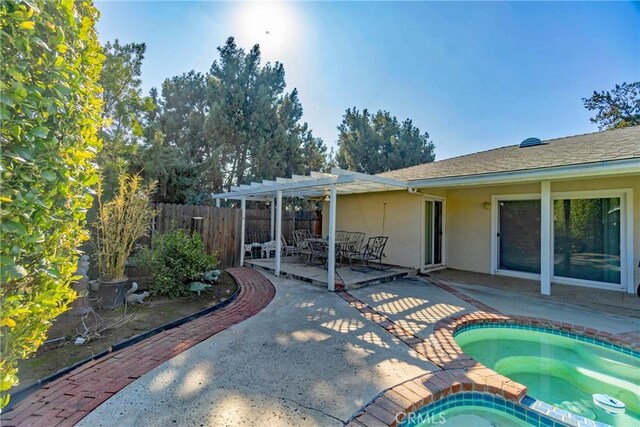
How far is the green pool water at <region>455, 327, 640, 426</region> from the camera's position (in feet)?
11.5

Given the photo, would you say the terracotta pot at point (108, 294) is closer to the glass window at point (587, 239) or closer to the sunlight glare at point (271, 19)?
the sunlight glare at point (271, 19)

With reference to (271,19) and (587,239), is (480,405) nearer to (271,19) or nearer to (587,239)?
(587,239)

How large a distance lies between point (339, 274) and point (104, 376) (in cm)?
595

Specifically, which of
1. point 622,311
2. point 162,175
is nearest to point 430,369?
point 622,311

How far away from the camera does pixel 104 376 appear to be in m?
3.22

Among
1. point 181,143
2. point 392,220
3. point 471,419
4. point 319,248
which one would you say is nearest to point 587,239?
point 392,220

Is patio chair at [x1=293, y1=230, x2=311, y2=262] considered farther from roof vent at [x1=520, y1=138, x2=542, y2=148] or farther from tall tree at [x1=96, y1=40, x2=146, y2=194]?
roof vent at [x1=520, y1=138, x2=542, y2=148]

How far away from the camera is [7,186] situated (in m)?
1.48

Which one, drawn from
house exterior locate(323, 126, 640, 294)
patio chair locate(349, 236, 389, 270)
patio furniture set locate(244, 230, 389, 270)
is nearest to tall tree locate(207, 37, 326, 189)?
patio furniture set locate(244, 230, 389, 270)

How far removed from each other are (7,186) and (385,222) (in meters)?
9.77

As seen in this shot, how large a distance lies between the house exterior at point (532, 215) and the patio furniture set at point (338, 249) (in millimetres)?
535

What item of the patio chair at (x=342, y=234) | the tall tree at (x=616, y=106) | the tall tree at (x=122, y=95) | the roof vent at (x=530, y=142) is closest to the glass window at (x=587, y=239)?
the roof vent at (x=530, y=142)

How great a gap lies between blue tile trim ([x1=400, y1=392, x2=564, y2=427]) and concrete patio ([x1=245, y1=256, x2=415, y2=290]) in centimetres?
410

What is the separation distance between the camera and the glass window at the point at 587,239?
7270mm
